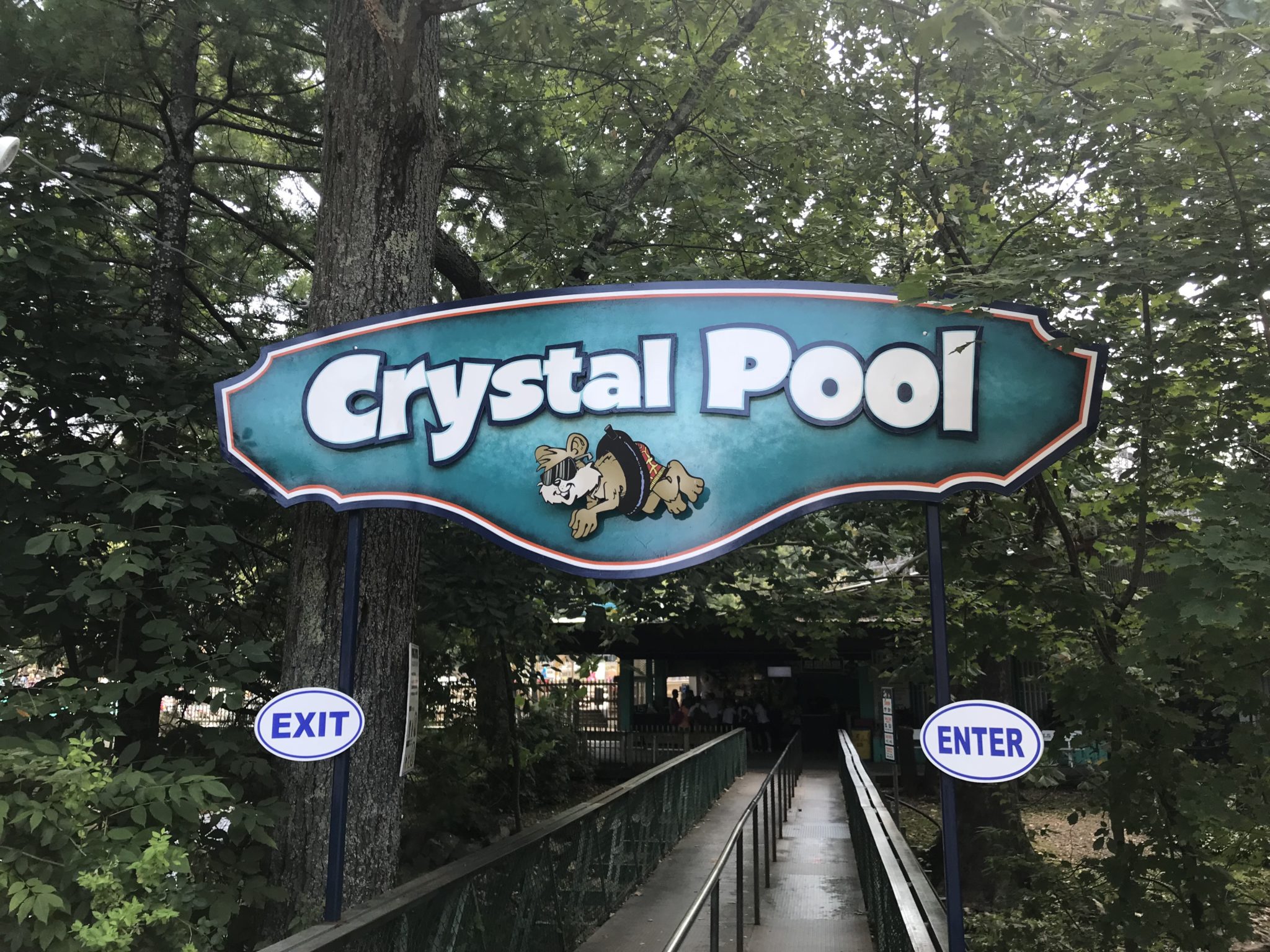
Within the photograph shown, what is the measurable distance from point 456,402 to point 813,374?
6.08 ft

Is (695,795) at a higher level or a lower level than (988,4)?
lower

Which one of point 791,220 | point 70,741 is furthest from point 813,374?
point 791,220

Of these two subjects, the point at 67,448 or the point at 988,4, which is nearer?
the point at 988,4

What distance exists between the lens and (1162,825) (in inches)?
212

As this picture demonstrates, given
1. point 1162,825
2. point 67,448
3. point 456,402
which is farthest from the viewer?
point 67,448

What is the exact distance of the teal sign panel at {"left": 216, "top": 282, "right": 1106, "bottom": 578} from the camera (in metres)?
4.44

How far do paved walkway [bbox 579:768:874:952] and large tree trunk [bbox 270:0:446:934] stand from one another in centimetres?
195

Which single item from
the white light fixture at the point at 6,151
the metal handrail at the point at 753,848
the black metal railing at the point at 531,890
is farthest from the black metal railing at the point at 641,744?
the white light fixture at the point at 6,151

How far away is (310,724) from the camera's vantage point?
4473 millimetres

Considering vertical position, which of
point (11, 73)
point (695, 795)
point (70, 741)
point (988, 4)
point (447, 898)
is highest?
point (11, 73)

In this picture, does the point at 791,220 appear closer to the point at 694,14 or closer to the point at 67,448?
the point at 694,14

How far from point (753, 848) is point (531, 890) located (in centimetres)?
242

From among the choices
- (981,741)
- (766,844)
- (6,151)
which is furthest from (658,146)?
(766,844)

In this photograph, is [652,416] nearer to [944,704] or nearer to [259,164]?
[944,704]
